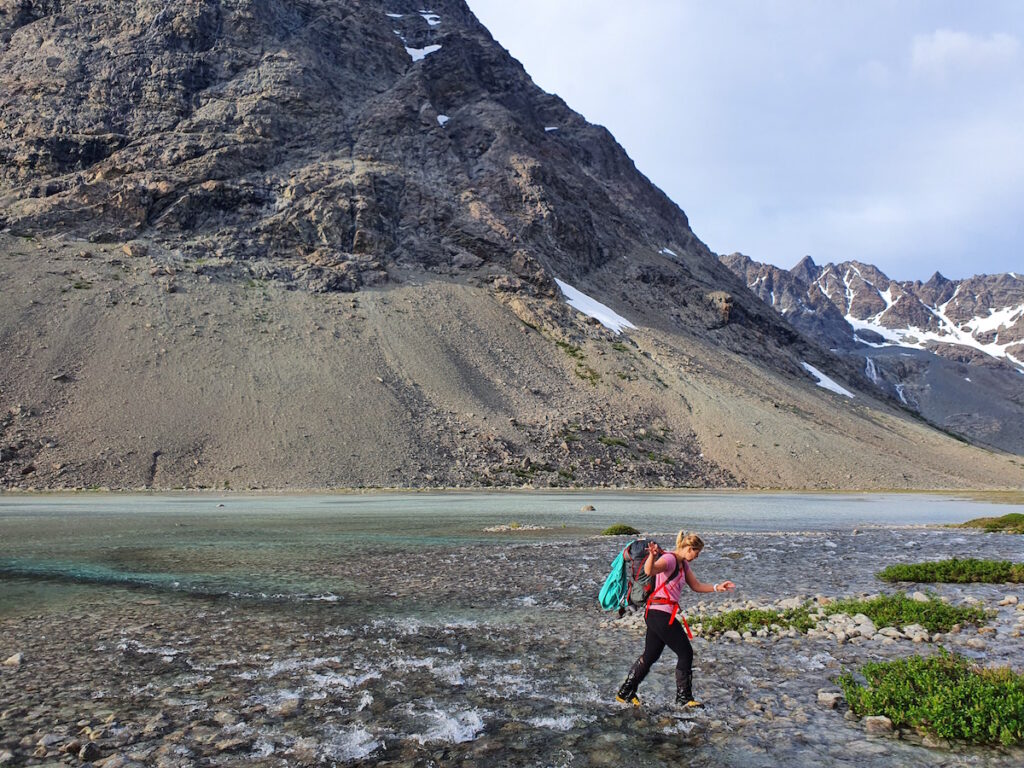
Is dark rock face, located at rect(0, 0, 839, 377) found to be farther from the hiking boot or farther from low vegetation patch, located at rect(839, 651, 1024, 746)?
low vegetation patch, located at rect(839, 651, 1024, 746)

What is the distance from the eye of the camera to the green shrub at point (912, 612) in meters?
12.8

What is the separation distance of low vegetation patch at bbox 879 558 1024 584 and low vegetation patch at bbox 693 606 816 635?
6.64 meters

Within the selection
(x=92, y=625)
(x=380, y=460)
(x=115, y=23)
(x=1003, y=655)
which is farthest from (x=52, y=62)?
(x=1003, y=655)

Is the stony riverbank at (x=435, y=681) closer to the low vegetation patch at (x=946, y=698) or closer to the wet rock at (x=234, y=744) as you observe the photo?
the wet rock at (x=234, y=744)

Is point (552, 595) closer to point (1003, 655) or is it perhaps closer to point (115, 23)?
point (1003, 655)

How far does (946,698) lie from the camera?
26.7 ft

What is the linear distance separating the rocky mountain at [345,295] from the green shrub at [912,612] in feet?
185

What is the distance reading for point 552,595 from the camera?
56.9ft

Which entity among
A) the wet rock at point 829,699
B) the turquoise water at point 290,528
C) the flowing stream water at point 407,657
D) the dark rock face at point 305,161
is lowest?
the turquoise water at point 290,528

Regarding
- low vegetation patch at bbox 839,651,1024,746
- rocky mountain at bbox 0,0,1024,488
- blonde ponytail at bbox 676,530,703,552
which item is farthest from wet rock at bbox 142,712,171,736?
rocky mountain at bbox 0,0,1024,488

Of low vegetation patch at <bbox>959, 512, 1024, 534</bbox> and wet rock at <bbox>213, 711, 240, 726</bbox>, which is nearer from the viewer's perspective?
wet rock at <bbox>213, 711, 240, 726</bbox>

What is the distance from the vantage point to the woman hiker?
918 centimetres

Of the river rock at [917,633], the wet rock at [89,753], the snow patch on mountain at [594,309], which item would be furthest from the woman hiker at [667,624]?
the snow patch on mountain at [594,309]

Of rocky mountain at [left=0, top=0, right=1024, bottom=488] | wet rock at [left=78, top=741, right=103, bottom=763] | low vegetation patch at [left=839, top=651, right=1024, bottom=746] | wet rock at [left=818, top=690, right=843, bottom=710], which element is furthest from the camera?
rocky mountain at [left=0, top=0, right=1024, bottom=488]
